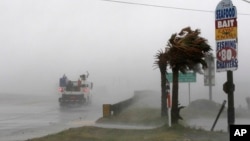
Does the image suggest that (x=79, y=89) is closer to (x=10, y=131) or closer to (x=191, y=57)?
(x=10, y=131)

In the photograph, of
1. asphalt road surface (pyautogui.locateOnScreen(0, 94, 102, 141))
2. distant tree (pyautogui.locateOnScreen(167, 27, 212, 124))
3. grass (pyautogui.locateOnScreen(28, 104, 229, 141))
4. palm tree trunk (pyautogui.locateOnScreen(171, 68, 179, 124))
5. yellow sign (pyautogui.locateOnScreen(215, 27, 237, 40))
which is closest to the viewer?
grass (pyautogui.locateOnScreen(28, 104, 229, 141))

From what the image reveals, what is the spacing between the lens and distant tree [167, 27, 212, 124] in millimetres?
19422

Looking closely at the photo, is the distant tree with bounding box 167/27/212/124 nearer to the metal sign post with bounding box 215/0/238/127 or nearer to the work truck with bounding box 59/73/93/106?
the metal sign post with bounding box 215/0/238/127

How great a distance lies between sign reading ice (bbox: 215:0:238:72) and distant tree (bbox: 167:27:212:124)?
163 centimetres

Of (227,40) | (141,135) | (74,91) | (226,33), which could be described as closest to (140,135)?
(141,135)

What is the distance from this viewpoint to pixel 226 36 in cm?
1761

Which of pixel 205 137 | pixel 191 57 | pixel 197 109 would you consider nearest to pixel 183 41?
pixel 191 57

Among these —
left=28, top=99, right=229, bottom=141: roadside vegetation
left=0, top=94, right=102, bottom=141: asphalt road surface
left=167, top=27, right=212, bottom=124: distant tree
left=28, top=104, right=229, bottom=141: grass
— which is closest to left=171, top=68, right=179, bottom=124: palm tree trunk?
left=167, top=27, right=212, bottom=124: distant tree

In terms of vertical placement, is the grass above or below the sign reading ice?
below

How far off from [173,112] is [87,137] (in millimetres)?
4321

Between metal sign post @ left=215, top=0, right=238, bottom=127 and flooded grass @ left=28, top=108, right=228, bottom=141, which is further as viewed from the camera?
metal sign post @ left=215, top=0, right=238, bottom=127

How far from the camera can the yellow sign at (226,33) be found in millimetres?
17406

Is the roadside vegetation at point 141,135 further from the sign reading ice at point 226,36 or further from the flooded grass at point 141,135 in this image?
the sign reading ice at point 226,36

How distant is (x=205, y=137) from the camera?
16.9 metres
